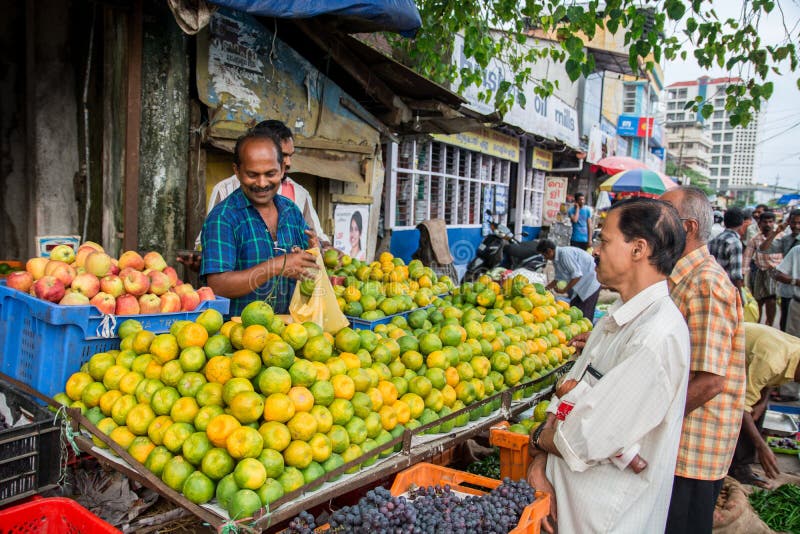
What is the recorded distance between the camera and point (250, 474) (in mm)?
1942

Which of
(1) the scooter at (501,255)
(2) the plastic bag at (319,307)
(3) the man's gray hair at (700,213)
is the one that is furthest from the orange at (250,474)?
(1) the scooter at (501,255)

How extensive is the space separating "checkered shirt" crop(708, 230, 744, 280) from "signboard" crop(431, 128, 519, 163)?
179 inches

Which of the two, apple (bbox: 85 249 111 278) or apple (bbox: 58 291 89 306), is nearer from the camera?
apple (bbox: 58 291 89 306)

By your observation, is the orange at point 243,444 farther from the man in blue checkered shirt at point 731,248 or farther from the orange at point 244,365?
the man in blue checkered shirt at point 731,248

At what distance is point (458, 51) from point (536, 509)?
933cm

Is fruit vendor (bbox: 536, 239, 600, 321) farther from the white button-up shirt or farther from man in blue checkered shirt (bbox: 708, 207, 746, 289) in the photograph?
the white button-up shirt

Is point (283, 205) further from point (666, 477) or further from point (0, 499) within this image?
point (666, 477)

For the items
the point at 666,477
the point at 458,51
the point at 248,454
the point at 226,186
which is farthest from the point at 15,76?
the point at 458,51

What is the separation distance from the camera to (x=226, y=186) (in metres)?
4.98

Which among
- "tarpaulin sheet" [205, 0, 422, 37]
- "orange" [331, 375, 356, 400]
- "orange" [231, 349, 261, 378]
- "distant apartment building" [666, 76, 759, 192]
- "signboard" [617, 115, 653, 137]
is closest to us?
"orange" [231, 349, 261, 378]

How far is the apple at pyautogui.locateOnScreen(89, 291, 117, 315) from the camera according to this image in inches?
101

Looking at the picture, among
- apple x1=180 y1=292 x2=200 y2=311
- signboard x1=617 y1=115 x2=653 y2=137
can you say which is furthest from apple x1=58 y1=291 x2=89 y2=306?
signboard x1=617 y1=115 x2=653 y2=137

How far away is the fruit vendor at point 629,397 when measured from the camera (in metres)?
2.02

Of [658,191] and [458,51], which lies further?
[658,191]
